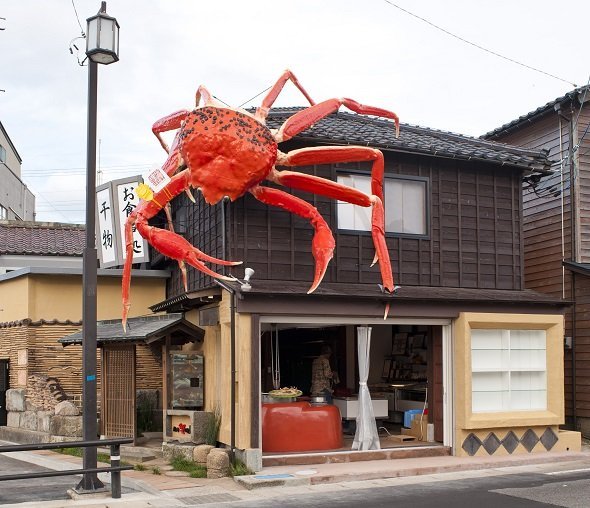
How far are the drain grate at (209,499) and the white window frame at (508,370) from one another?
5710 mm

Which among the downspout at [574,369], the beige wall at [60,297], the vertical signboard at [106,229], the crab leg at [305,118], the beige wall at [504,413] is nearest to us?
the crab leg at [305,118]

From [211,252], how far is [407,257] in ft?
13.0

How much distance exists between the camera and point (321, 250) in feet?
41.7

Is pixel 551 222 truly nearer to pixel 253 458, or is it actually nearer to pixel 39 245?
pixel 253 458

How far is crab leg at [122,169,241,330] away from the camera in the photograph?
1239 centimetres

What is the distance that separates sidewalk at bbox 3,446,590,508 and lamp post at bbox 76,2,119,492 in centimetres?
84

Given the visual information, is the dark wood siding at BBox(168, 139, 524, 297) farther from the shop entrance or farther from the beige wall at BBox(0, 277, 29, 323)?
the beige wall at BBox(0, 277, 29, 323)

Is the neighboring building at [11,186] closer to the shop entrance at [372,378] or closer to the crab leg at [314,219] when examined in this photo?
the shop entrance at [372,378]

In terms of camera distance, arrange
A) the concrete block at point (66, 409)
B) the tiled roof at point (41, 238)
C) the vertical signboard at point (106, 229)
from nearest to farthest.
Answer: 1. the concrete block at point (66, 409)
2. the vertical signboard at point (106, 229)
3. the tiled roof at point (41, 238)

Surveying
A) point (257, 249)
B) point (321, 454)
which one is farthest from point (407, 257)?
point (321, 454)

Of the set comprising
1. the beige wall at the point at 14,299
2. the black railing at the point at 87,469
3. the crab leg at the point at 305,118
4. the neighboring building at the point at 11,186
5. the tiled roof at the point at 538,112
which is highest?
the neighboring building at the point at 11,186

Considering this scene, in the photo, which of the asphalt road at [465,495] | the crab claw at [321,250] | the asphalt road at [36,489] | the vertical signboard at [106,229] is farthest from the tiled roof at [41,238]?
the asphalt road at [465,495]

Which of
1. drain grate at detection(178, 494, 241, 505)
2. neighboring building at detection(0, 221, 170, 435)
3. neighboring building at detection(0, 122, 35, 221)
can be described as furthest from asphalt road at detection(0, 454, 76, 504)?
neighboring building at detection(0, 122, 35, 221)

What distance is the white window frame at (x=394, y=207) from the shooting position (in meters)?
14.6
